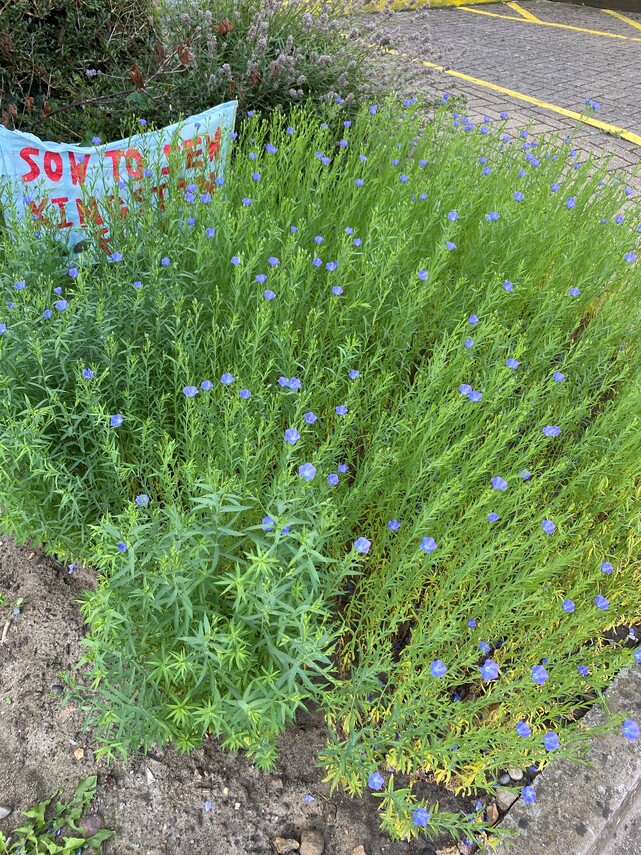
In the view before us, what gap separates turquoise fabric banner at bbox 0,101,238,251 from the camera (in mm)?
2457

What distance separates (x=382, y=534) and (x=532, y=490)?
523mm

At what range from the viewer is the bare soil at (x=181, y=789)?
67.2 inches

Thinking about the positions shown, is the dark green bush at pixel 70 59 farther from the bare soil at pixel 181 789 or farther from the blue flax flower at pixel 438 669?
the blue flax flower at pixel 438 669

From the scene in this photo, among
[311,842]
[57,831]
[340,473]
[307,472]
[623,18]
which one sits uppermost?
[623,18]

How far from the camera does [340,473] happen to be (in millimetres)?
1961

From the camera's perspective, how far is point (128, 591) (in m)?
1.55

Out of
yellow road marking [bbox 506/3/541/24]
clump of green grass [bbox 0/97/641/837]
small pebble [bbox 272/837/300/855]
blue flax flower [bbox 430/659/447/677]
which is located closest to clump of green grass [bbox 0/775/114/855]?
clump of green grass [bbox 0/97/641/837]

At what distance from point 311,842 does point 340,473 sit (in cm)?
106

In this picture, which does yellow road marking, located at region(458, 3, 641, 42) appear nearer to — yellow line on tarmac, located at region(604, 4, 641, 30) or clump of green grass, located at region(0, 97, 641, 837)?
yellow line on tarmac, located at region(604, 4, 641, 30)

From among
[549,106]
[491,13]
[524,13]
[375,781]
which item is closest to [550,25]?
[524,13]

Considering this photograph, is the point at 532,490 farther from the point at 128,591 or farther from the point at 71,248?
the point at 71,248

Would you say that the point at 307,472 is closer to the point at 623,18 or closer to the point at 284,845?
the point at 284,845

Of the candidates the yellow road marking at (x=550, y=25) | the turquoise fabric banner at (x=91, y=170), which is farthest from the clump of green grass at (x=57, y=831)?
the yellow road marking at (x=550, y=25)

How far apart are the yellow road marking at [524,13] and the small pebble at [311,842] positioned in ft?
43.6
